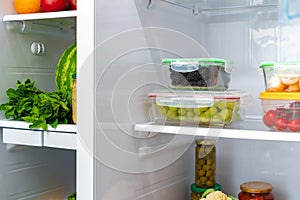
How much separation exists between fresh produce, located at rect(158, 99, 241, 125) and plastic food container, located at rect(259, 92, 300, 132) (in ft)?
0.33

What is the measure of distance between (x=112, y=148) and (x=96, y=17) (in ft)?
1.14

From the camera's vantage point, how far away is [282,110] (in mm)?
1133

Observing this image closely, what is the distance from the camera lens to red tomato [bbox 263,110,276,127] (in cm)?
115

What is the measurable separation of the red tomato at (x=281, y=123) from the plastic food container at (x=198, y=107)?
13 centimetres

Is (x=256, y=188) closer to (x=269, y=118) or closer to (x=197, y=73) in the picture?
(x=269, y=118)

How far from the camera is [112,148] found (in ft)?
4.00

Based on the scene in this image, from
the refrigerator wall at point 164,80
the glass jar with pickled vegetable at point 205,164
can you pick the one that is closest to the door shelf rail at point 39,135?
the refrigerator wall at point 164,80

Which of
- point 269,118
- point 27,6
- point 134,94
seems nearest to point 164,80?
point 134,94

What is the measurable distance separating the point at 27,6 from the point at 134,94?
448mm

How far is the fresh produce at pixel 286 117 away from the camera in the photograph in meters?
1.12

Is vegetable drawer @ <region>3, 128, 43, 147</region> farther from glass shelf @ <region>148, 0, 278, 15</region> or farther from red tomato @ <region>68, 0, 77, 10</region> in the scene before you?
glass shelf @ <region>148, 0, 278, 15</region>

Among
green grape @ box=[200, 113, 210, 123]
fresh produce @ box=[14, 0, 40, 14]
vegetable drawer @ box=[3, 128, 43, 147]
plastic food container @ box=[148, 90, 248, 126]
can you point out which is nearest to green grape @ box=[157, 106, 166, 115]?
plastic food container @ box=[148, 90, 248, 126]

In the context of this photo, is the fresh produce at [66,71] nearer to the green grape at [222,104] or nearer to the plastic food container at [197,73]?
the plastic food container at [197,73]

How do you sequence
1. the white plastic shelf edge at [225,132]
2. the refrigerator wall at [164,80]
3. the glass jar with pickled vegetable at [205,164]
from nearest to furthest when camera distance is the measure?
the white plastic shelf edge at [225,132] < the refrigerator wall at [164,80] < the glass jar with pickled vegetable at [205,164]
